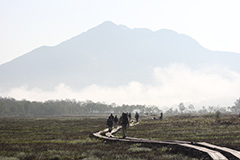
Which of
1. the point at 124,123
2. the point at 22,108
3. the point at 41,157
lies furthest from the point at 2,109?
the point at 41,157

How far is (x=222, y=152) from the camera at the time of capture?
→ 17.0 m

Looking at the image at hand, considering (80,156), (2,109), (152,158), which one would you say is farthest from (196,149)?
(2,109)

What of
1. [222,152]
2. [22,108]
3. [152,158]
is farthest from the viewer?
[22,108]

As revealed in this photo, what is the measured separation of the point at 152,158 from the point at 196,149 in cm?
233

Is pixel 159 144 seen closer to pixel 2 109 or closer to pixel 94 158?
pixel 94 158

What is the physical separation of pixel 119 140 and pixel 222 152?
1244 cm

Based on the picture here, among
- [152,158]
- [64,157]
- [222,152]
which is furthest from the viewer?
[64,157]

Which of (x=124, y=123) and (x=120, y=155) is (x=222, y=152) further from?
(x=124, y=123)

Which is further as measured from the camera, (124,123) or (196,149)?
(124,123)

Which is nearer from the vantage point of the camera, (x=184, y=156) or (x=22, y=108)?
(x=184, y=156)

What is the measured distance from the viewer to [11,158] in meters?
18.6

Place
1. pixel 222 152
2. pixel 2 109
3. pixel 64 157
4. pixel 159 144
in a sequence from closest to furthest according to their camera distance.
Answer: pixel 222 152
pixel 64 157
pixel 159 144
pixel 2 109

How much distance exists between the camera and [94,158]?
1850 centimetres

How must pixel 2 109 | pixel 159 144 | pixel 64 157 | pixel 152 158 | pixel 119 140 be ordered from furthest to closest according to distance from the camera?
pixel 2 109 → pixel 119 140 → pixel 159 144 → pixel 64 157 → pixel 152 158
